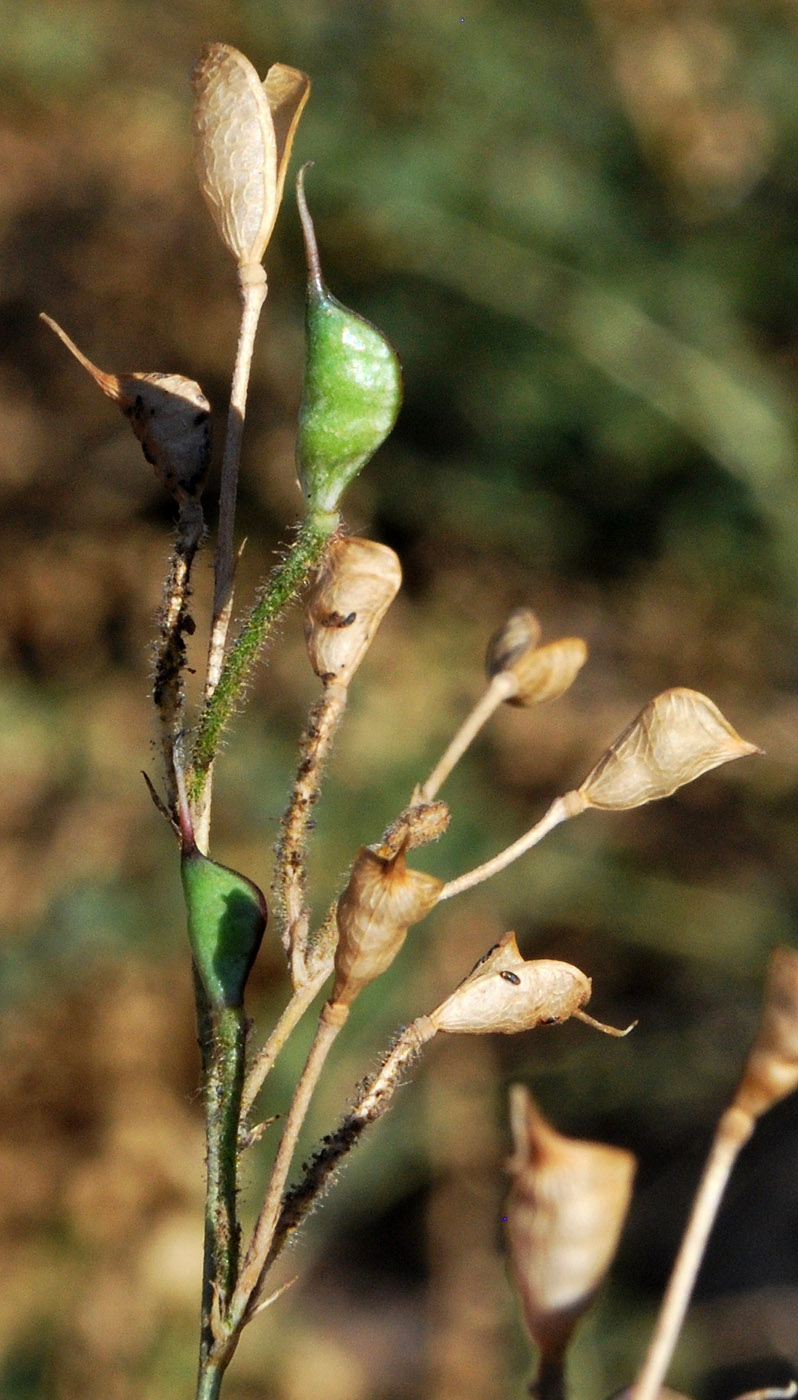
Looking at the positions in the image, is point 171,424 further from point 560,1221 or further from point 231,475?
point 560,1221

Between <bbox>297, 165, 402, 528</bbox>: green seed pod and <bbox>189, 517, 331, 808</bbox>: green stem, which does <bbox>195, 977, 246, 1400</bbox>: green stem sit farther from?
<bbox>297, 165, 402, 528</bbox>: green seed pod

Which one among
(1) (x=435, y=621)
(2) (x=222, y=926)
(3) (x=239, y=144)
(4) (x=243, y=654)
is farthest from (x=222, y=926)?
(1) (x=435, y=621)

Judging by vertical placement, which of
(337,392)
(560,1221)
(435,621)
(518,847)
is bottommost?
(435,621)

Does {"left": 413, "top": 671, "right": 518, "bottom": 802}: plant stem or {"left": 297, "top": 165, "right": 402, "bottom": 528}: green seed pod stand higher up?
{"left": 297, "top": 165, "right": 402, "bottom": 528}: green seed pod

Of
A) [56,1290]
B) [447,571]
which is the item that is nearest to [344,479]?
[56,1290]

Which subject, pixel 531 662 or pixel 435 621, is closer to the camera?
pixel 531 662

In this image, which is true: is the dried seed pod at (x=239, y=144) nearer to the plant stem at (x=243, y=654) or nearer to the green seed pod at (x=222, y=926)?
the plant stem at (x=243, y=654)

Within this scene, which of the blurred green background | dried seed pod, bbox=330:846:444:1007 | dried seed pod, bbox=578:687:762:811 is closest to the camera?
dried seed pod, bbox=330:846:444:1007

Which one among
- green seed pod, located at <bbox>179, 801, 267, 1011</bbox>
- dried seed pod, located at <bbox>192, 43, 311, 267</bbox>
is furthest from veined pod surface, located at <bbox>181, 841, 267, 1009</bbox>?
dried seed pod, located at <bbox>192, 43, 311, 267</bbox>
